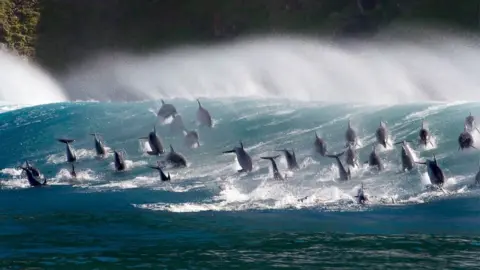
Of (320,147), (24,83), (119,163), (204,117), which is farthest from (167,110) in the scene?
(24,83)

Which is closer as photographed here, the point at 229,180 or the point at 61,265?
the point at 61,265

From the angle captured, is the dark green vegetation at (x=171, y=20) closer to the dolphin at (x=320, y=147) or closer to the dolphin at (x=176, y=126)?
the dolphin at (x=176, y=126)

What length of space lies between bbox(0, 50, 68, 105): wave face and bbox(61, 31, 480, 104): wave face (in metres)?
1.81

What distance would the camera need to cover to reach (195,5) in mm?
55906

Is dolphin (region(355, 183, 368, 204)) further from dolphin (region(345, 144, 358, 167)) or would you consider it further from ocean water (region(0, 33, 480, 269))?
dolphin (region(345, 144, 358, 167))

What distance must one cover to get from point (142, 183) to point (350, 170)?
5.37 metres

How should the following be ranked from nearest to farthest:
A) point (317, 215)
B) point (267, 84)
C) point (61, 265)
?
point (61, 265) → point (317, 215) → point (267, 84)

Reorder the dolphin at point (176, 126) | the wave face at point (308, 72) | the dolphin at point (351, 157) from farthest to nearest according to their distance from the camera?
1. the wave face at point (308, 72)
2. the dolphin at point (176, 126)
3. the dolphin at point (351, 157)

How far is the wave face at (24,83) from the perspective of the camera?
2100 inches

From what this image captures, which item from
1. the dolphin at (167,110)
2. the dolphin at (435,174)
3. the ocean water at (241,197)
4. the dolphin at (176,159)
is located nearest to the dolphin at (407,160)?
the ocean water at (241,197)

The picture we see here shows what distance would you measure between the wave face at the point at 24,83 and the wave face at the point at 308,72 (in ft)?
5.95

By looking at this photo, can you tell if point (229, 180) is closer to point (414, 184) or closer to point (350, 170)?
point (350, 170)

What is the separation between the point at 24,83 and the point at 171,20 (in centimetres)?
1096

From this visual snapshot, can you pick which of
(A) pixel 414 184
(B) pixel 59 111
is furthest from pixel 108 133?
(A) pixel 414 184
